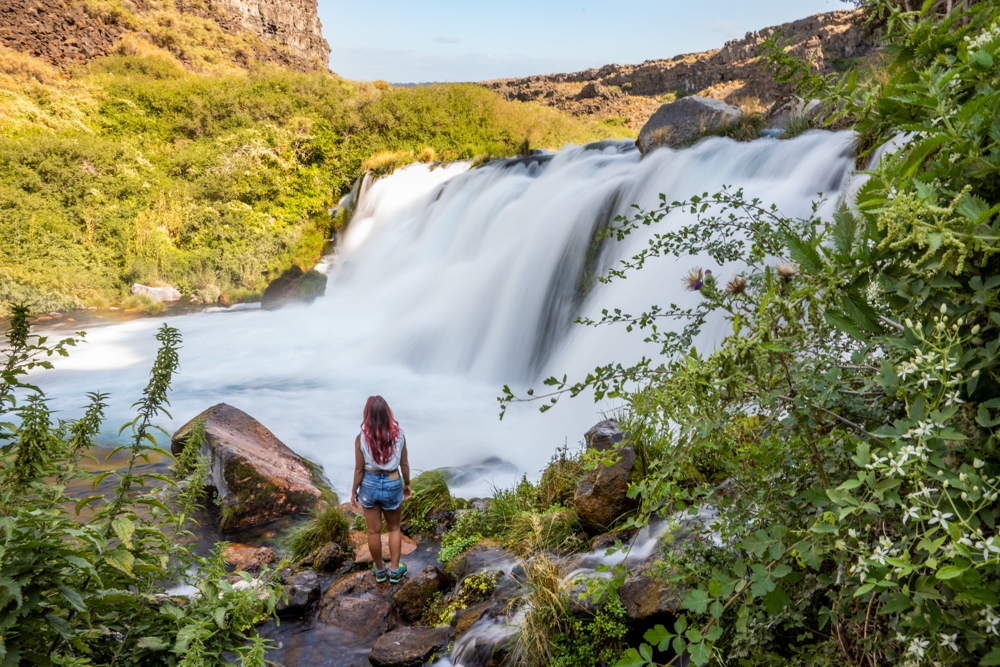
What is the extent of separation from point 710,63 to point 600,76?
8499mm

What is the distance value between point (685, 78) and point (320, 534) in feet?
123

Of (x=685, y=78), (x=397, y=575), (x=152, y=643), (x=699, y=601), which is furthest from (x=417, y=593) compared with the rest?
(x=685, y=78)

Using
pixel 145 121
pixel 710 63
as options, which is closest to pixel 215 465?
pixel 145 121

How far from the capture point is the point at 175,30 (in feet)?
91.3

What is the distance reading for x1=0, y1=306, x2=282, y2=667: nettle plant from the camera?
5.46ft

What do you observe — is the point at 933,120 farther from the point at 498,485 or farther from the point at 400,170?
the point at 400,170

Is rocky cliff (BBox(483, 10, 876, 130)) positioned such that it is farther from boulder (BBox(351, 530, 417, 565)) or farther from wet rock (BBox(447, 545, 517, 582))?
wet rock (BBox(447, 545, 517, 582))

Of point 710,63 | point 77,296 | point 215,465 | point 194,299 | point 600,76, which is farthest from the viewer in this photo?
point 600,76

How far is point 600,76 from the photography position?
42.9m

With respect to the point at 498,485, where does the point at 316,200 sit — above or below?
above

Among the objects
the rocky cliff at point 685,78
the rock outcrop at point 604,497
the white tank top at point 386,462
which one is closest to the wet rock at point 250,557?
the white tank top at point 386,462

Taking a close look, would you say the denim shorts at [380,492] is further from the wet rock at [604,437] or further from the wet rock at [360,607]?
the wet rock at [604,437]

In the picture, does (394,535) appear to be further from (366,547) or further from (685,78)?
(685,78)

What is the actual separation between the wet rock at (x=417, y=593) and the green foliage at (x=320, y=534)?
3.40ft
